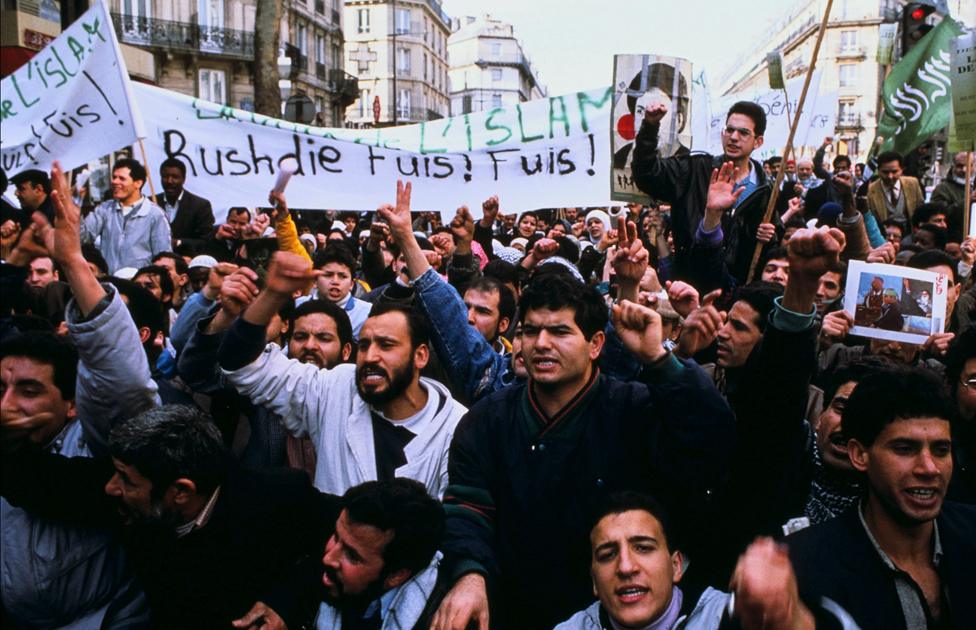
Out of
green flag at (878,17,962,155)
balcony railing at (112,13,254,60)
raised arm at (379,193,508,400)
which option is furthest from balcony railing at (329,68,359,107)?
raised arm at (379,193,508,400)

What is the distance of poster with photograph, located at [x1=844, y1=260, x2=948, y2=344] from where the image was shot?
4246mm

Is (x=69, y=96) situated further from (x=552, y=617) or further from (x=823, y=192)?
(x=823, y=192)

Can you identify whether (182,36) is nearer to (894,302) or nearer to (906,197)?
(906,197)

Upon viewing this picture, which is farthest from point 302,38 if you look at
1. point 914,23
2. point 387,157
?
point 387,157

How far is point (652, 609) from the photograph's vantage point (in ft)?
8.46

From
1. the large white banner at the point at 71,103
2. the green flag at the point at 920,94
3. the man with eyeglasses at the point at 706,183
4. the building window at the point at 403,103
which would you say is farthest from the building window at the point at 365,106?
the man with eyeglasses at the point at 706,183

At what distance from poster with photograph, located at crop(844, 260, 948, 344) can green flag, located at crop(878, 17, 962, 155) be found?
439 centimetres

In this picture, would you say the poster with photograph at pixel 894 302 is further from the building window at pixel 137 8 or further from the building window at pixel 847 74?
the building window at pixel 847 74

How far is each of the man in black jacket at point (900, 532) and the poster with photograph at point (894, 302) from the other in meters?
1.61

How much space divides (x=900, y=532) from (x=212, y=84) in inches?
1467

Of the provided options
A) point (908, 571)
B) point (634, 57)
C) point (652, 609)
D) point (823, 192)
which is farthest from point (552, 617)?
point (823, 192)

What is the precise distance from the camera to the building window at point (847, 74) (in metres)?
74.6

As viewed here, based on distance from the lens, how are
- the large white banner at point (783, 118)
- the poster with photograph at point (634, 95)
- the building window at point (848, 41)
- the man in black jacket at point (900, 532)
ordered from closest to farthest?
the man in black jacket at point (900, 532), the poster with photograph at point (634, 95), the large white banner at point (783, 118), the building window at point (848, 41)

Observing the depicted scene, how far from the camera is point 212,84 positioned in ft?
121
